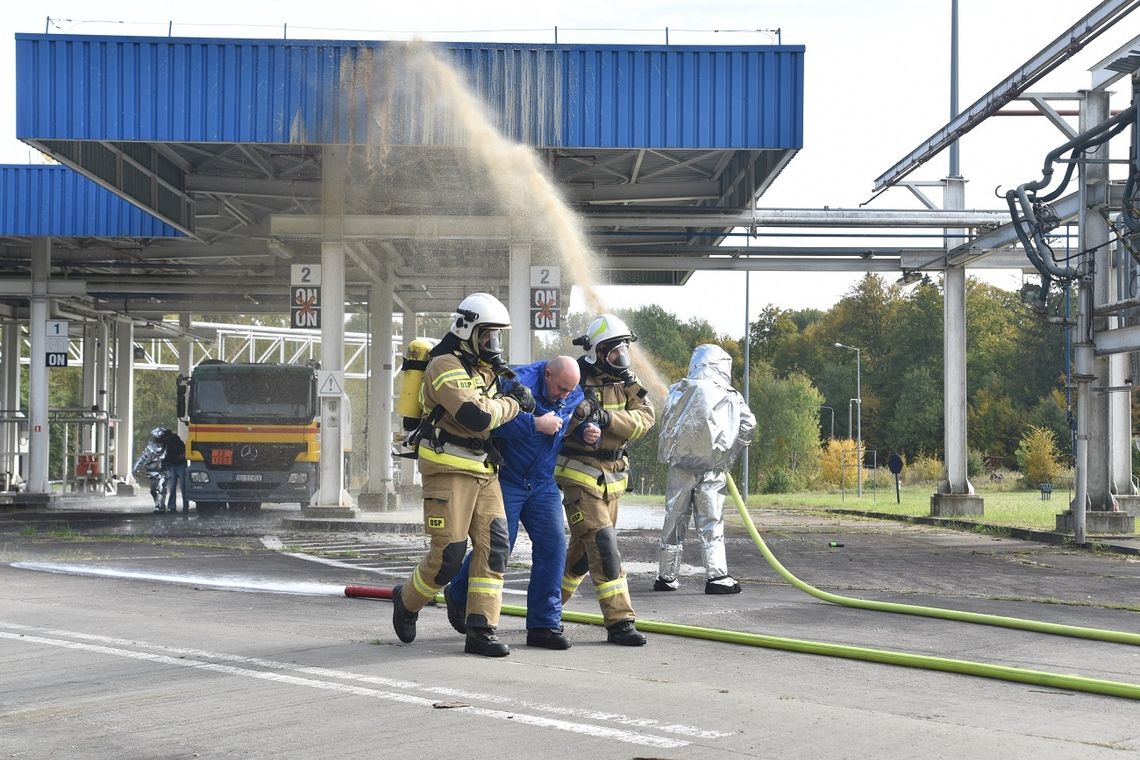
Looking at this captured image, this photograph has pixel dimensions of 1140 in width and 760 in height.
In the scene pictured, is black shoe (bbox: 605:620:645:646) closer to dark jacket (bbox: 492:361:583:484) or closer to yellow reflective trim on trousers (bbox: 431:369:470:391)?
dark jacket (bbox: 492:361:583:484)

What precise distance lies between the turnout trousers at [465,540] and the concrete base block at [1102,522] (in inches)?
536

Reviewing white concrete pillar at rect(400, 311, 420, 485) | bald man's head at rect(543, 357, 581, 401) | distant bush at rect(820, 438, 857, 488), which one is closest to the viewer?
bald man's head at rect(543, 357, 581, 401)

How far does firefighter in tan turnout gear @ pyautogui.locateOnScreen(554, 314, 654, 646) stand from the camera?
8.27 m

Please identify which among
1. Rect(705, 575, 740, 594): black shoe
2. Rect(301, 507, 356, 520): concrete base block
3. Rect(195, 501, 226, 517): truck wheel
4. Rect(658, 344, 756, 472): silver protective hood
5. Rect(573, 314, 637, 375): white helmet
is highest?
Rect(573, 314, 637, 375): white helmet

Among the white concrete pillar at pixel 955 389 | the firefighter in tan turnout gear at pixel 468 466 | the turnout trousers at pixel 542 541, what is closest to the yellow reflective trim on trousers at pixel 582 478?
the turnout trousers at pixel 542 541

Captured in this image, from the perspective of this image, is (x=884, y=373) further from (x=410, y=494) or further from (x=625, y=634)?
(x=625, y=634)

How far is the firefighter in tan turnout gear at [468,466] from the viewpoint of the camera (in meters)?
7.55

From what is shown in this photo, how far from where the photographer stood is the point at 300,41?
19.6m

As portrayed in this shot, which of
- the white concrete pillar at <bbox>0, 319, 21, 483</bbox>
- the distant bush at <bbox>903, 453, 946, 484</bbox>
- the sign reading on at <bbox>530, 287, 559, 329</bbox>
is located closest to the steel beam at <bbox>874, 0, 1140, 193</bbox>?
the sign reading on at <bbox>530, 287, 559, 329</bbox>

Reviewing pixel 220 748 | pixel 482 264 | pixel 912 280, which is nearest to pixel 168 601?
pixel 220 748

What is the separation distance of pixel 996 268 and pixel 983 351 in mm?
58075

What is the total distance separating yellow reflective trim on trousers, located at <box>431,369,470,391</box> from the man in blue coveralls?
1.64 feet

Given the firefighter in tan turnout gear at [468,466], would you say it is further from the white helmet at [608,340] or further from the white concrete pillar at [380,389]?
the white concrete pillar at [380,389]

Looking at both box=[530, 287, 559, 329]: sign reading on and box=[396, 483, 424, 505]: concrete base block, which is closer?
box=[530, 287, 559, 329]: sign reading on
